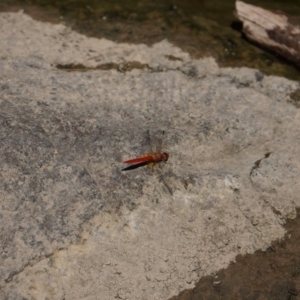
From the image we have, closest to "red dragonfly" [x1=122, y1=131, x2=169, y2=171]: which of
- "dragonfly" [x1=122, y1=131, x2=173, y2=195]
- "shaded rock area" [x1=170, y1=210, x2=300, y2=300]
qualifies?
"dragonfly" [x1=122, y1=131, x2=173, y2=195]

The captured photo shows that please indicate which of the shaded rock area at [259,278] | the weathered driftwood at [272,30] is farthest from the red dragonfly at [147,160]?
the weathered driftwood at [272,30]

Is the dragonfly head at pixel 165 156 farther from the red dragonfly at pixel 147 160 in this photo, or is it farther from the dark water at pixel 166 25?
the dark water at pixel 166 25

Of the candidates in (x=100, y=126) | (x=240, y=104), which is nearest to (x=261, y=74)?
(x=240, y=104)

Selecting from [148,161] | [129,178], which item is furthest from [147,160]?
[129,178]

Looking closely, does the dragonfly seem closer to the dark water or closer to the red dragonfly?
the red dragonfly

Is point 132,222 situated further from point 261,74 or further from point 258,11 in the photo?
point 258,11

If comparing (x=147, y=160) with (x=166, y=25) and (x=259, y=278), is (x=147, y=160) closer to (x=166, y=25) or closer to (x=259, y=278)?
(x=259, y=278)
